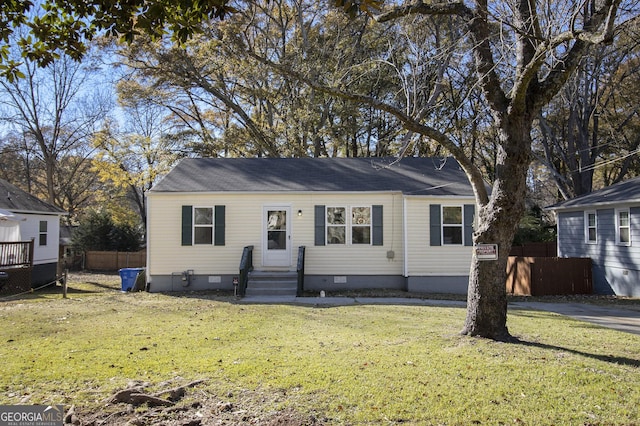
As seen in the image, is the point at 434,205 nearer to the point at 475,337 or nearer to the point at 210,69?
the point at 475,337

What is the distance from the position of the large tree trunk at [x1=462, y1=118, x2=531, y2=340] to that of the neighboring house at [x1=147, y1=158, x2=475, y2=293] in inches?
293

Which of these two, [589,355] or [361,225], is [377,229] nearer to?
[361,225]

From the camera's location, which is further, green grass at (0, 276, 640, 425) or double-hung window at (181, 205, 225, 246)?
double-hung window at (181, 205, 225, 246)

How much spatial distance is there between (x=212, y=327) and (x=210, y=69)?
17844 millimetres

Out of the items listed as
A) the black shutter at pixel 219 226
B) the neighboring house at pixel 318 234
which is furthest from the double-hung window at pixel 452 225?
the black shutter at pixel 219 226

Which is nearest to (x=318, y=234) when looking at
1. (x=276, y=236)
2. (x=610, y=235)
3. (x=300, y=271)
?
(x=276, y=236)

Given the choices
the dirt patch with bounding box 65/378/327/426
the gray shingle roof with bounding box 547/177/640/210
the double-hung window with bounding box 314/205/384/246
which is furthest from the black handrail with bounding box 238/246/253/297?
the gray shingle roof with bounding box 547/177/640/210

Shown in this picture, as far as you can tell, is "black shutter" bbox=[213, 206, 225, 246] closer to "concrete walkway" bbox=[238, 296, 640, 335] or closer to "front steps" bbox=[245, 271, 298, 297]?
"front steps" bbox=[245, 271, 298, 297]

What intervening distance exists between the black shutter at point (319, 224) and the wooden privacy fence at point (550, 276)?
6.85 meters

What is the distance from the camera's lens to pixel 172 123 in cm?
3012

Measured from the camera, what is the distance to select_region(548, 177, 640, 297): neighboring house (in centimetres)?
1373

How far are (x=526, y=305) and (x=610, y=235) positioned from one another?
17.9ft

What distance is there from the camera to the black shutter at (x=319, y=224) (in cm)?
1416

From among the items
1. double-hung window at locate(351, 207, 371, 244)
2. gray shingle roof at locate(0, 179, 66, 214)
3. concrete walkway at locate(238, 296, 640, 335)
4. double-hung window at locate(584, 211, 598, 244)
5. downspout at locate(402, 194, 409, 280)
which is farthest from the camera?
gray shingle roof at locate(0, 179, 66, 214)
